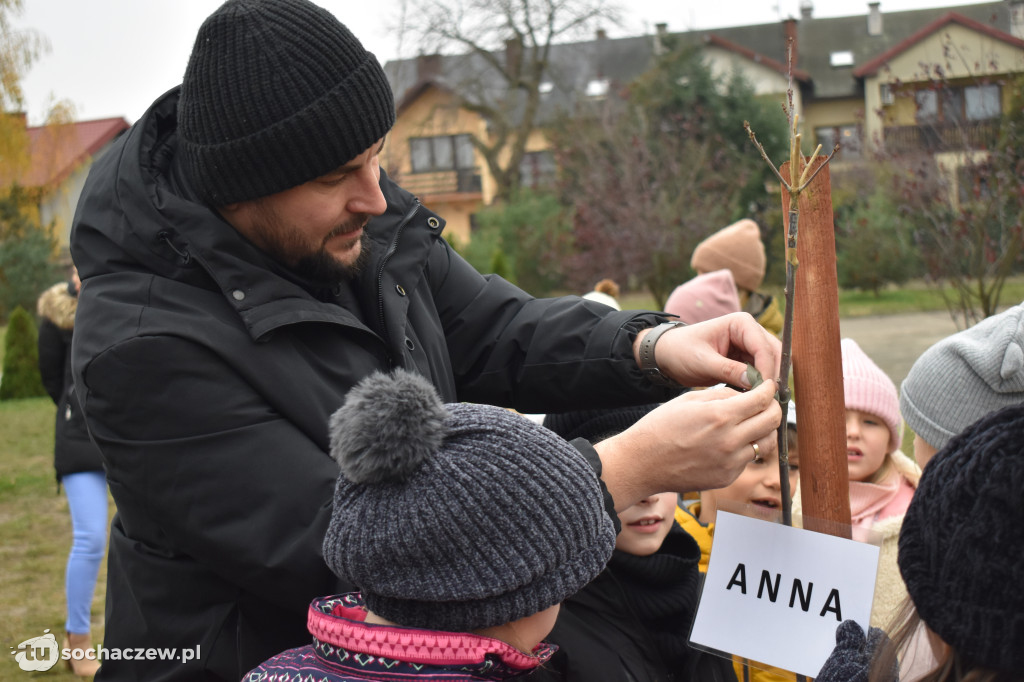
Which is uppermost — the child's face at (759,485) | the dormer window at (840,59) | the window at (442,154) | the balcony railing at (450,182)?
the dormer window at (840,59)

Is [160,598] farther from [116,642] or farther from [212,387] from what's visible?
[212,387]

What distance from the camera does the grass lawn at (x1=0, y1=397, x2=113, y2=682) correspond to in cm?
586

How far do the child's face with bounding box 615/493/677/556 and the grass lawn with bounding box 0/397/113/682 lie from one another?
409 cm

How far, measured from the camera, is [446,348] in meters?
2.33

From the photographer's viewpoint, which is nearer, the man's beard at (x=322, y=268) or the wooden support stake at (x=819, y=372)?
the wooden support stake at (x=819, y=372)

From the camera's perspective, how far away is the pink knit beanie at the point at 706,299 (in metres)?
5.24

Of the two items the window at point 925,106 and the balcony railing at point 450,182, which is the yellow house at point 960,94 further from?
the balcony railing at point 450,182

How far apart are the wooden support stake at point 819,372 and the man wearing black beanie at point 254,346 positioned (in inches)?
3.1

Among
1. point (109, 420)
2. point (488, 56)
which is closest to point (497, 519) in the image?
point (109, 420)

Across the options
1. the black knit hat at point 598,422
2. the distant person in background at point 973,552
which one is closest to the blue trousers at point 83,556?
the black knit hat at point 598,422

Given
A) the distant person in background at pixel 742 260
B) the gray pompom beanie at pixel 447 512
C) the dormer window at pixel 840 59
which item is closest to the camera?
the gray pompom beanie at pixel 447 512

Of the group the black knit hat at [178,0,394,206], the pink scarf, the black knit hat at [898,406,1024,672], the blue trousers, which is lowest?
the blue trousers

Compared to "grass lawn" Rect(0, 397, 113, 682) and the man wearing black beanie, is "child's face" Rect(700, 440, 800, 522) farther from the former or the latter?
"grass lawn" Rect(0, 397, 113, 682)

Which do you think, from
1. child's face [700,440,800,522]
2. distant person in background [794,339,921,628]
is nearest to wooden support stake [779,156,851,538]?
child's face [700,440,800,522]
